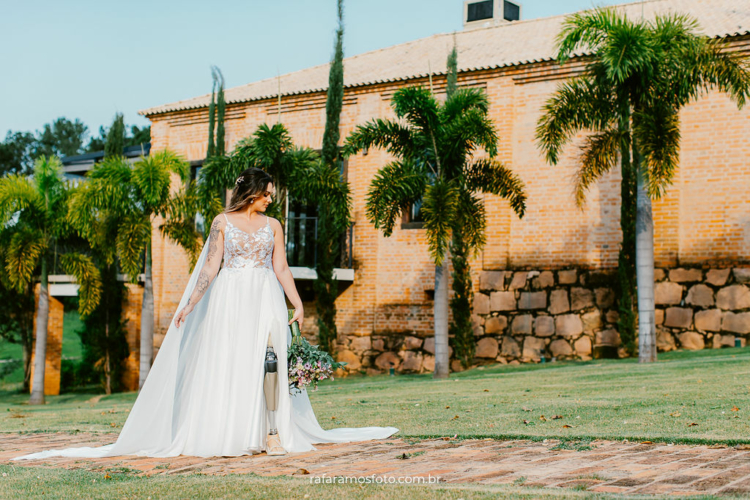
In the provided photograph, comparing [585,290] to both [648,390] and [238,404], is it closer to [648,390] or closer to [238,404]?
[648,390]

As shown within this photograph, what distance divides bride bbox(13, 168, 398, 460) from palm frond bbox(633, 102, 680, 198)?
9432mm

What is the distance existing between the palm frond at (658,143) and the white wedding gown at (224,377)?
9511 millimetres

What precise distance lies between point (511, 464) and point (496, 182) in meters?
11.0

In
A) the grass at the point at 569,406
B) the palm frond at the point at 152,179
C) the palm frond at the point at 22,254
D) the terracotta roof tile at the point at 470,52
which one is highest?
the terracotta roof tile at the point at 470,52

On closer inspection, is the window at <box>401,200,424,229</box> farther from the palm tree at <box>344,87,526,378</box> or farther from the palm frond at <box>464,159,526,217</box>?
the palm frond at <box>464,159,526,217</box>

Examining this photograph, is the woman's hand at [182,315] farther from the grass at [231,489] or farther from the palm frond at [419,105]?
the palm frond at [419,105]

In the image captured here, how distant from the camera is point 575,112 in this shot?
15172 millimetres

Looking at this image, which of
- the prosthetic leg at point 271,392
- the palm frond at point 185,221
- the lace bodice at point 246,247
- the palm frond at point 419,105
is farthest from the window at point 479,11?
the prosthetic leg at point 271,392

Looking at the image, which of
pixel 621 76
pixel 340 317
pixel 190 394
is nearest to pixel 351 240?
pixel 340 317

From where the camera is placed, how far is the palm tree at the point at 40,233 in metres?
19.7

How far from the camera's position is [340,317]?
2128 centimetres

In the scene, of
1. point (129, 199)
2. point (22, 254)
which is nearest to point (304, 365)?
point (129, 199)

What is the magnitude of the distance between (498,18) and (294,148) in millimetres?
9756

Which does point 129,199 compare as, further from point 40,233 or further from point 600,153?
point 600,153
